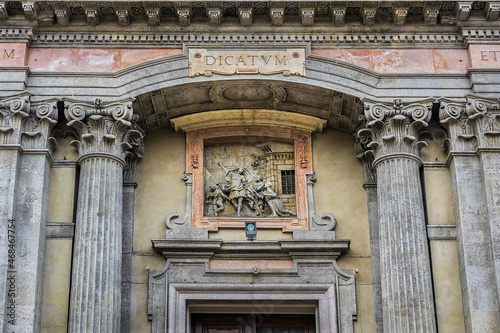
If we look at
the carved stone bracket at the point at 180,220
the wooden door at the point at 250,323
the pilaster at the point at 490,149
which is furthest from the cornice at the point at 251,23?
the wooden door at the point at 250,323

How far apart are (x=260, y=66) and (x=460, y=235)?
4.85m

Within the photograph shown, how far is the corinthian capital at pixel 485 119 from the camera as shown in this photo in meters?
17.7

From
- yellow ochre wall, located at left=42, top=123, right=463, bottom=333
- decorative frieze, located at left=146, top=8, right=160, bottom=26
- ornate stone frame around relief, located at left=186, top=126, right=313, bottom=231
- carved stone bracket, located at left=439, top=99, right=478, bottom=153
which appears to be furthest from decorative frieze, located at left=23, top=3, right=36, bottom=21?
carved stone bracket, located at left=439, top=99, right=478, bottom=153

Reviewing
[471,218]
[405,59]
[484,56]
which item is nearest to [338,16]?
[405,59]

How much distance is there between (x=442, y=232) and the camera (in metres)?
17.7

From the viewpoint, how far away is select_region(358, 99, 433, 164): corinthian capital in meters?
18.0

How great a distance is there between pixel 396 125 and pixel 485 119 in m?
1.61

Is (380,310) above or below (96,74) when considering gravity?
below

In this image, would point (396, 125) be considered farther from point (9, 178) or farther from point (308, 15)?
Answer: point (9, 178)

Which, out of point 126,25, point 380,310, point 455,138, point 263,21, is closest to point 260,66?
→ point 263,21

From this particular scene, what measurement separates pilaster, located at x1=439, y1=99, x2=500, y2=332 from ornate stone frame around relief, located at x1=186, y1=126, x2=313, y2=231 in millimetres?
2839

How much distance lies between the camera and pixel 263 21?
→ 18844 millimetres

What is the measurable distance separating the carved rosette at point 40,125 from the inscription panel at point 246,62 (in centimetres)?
267

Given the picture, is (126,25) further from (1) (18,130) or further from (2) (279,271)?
(2) (279,271)
